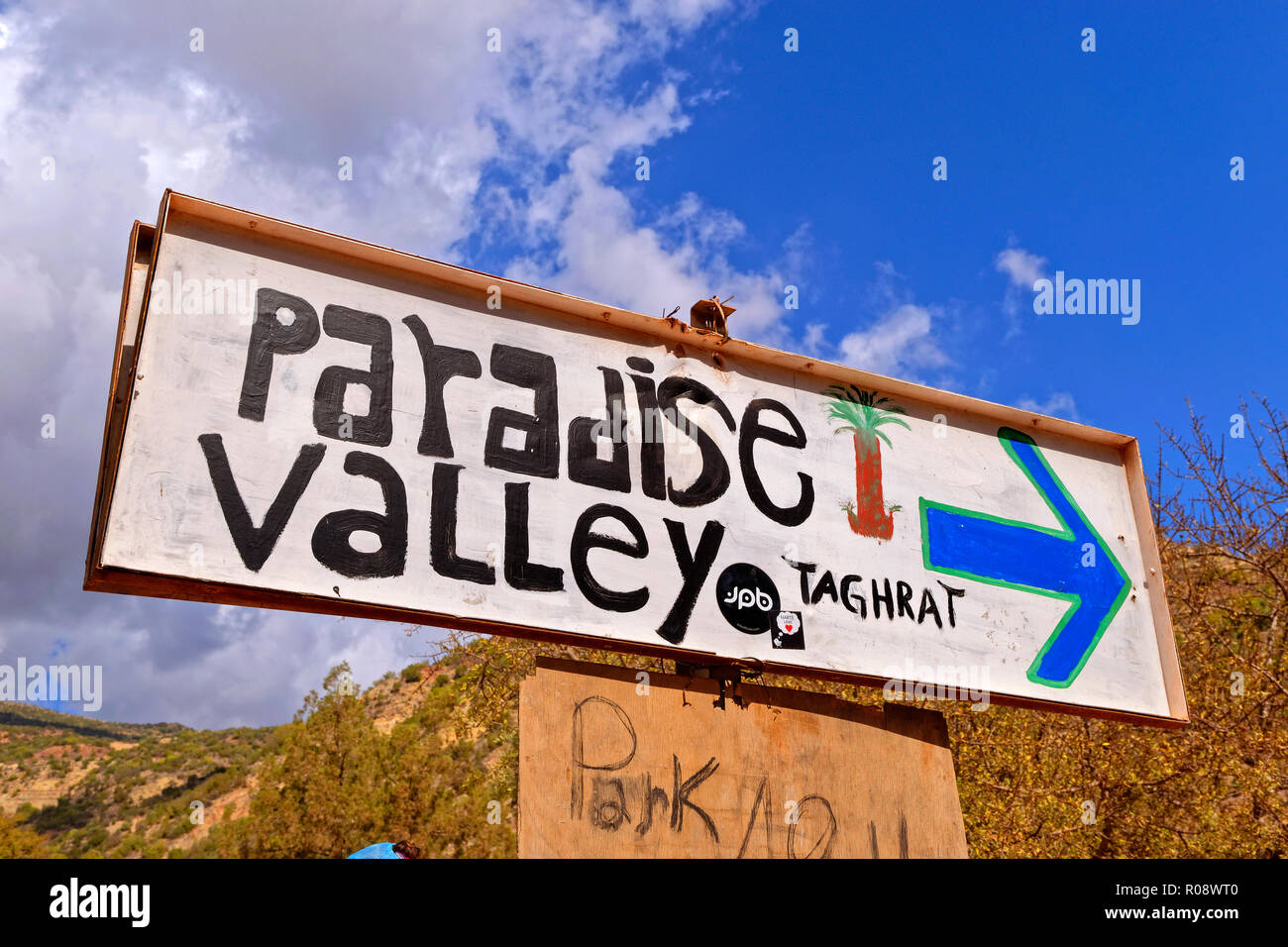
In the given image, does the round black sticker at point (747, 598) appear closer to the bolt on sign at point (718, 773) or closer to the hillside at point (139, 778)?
the bolt on sign at point (718, 773)

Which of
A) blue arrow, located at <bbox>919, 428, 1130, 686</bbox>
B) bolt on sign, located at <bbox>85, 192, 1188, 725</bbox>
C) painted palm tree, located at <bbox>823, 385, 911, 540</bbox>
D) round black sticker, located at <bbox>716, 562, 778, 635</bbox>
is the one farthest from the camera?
blue arrow, located at <bbox>919, 428, 1130, 686</bbox>

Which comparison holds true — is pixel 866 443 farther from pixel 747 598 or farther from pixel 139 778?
pixel 139 778

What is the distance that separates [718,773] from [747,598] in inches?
27.0

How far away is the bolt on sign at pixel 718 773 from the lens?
3002 millimetres

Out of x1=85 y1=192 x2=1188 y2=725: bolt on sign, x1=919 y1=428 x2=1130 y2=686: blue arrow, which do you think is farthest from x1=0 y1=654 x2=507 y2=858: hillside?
x1=85 y1=192 x2=1188 y2=725: bolt on sign

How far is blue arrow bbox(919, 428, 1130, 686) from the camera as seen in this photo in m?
4.25

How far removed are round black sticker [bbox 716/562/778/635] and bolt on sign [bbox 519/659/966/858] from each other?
253 mm

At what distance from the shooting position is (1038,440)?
4.88 metres

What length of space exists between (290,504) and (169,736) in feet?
190

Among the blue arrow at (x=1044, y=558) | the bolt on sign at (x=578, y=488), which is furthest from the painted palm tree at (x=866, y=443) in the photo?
the blue arrow at (x=1044, y=558)

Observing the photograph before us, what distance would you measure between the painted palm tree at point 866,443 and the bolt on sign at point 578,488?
0.04 ft

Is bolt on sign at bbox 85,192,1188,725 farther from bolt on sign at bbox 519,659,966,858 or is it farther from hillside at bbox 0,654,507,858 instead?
hillside at bbox 0,654,507,858
